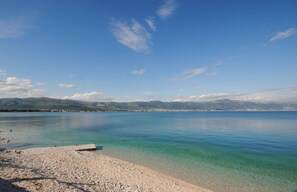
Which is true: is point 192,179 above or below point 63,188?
below

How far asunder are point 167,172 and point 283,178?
11.1 meters

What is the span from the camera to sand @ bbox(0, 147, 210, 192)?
14.9m

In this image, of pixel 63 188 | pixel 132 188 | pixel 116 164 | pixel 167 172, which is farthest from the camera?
pixel 116 164

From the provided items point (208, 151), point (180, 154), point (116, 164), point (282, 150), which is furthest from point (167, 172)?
point (282, 150)

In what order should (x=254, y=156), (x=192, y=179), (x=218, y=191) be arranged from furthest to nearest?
(x=254, y=156) → (x=192, y=179) → (x=218, y=191)

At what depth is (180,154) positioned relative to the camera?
3222 cm

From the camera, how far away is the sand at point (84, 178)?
14906 millimetres

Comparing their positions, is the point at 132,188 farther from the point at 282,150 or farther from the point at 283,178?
the point at 282,150

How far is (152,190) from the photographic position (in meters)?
17.3

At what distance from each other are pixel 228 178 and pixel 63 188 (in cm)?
1490

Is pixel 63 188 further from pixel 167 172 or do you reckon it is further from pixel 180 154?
pixel 180 154

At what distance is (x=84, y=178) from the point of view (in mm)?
18672

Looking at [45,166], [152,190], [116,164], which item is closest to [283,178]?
[152,190]

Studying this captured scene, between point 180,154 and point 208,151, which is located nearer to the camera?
point 180,154
